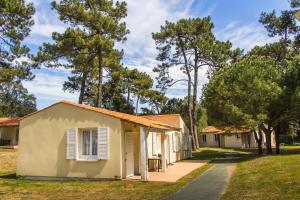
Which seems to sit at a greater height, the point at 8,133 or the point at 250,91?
the point at 250,91

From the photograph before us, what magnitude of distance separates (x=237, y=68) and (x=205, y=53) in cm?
1278

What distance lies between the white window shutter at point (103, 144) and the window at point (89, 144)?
18.9 inches

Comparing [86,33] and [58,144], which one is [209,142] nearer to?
[86,33]

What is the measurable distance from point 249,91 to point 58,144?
15653 mm

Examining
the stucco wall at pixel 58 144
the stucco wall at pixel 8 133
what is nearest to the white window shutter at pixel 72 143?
the stucco wall at pixel 58 144

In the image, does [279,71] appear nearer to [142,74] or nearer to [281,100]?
[281,100]

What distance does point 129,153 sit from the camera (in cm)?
1717

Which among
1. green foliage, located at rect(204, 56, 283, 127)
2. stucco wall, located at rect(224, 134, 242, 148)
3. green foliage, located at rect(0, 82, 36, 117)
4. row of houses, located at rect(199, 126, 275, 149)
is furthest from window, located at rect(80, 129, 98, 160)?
green foliage, located at rect(0, 82, 36, 117)

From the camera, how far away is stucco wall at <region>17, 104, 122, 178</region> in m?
15.7

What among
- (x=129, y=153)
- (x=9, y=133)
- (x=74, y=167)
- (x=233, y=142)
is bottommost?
(x=74, y=167)

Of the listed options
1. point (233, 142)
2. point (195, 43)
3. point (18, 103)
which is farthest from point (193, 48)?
point (18, 103)

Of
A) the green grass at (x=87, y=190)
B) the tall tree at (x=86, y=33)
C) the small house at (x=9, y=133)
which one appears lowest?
the green grass at (x=87, y=190)

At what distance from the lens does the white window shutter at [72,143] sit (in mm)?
16141

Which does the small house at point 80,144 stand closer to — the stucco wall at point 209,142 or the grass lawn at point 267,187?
the grass lawn at point 267,187
